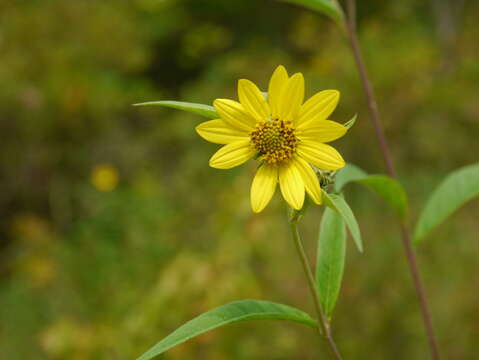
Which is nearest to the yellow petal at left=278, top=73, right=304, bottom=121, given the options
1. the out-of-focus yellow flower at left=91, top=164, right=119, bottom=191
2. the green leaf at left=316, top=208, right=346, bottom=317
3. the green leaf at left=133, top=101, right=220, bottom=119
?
the green leaf at left=133, top=101, right=220, bottom=119

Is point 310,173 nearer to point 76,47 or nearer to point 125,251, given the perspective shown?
point 125,251

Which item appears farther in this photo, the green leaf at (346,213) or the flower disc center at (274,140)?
the flower disc center at (274,140)

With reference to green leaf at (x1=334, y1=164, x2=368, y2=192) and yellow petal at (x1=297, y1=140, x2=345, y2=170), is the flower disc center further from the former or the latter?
green leaf at (x1=334, y1=164, x2=368, y2=192)

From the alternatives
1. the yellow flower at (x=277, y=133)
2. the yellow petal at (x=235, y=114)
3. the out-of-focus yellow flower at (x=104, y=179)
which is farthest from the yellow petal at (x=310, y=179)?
the out-of-focus yellow flower at (x=104, y=179)

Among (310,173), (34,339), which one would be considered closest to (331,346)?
(310,173)

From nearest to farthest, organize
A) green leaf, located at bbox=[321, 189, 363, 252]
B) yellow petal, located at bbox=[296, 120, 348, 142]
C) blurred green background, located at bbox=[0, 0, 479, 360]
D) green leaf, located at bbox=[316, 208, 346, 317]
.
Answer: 1. green leaf, located at bbox=[321, 189, 363, 252]
2. yellow petal, located at bbox=[296, 120, 348, 142]
3. green leaf, located at bbox=[316, 208, 346, 317]
4. blurred green background, located at bbox=[0, 0, 479, 360]

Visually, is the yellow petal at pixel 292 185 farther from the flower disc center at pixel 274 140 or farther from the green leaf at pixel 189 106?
the green leaf at pixel 189 106

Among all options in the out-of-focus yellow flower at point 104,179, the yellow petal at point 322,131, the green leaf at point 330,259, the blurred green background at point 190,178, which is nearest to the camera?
the yellow petal at point 322,131

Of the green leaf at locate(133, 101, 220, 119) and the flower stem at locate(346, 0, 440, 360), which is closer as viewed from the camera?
the green leaf at locate(133, 101, 220, 119)
